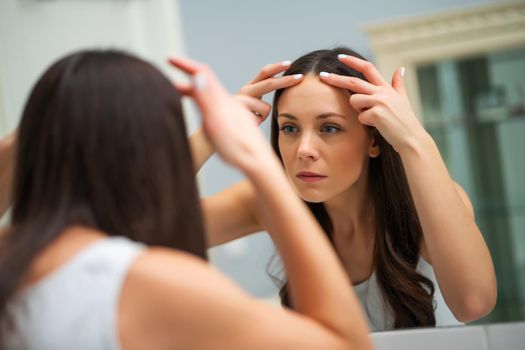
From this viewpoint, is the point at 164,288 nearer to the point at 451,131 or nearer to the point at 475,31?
the point at 451,131

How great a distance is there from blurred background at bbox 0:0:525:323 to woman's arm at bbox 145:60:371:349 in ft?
1.06

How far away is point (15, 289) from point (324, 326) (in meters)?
0.20

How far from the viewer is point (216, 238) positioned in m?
0.84

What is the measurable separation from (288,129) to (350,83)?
0.29ft

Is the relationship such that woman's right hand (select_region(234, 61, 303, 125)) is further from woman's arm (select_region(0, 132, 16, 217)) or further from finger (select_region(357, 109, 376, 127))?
woman's arm (select_region(0, 132, 16, 217))

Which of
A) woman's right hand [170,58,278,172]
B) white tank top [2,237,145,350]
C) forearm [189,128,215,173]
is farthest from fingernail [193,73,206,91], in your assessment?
forearm [189,128,215,173]

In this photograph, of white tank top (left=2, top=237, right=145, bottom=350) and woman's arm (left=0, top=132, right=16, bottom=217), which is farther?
woman's arm (left=0, top=132, right=16, bottom=217)

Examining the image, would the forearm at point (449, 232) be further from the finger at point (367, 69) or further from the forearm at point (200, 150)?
the forearm at point (200, 150)

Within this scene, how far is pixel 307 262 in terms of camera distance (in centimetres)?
44

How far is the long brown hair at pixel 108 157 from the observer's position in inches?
16.1

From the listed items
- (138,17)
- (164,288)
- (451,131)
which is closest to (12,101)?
(138,17)

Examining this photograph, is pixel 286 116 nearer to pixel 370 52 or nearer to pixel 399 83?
pixel 399 83

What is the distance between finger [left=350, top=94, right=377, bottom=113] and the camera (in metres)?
0.67

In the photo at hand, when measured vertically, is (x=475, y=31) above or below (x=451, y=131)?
above
